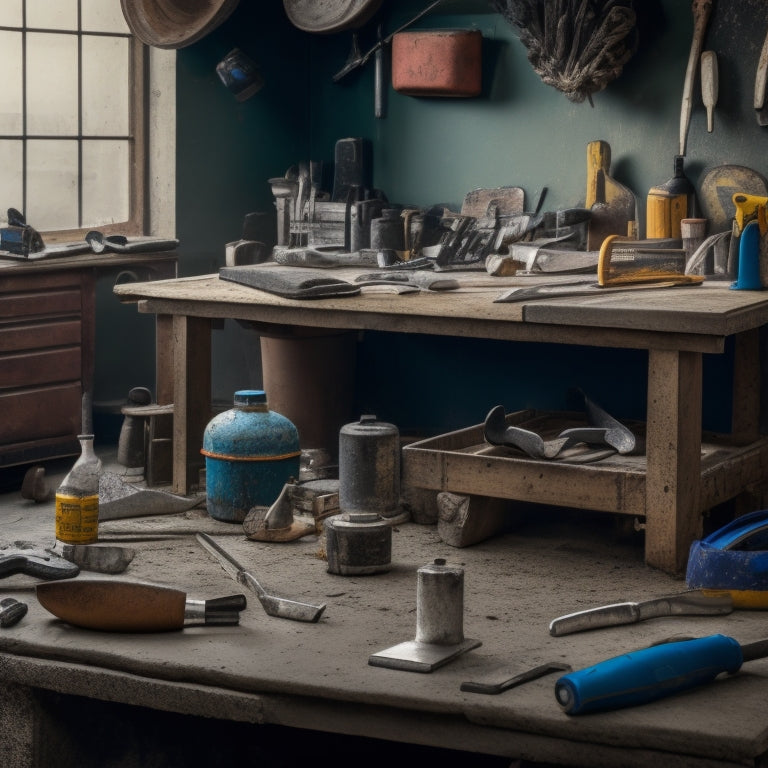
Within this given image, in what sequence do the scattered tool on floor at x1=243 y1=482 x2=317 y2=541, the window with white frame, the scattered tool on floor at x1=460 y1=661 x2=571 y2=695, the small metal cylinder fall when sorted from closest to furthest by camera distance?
1. the scattered tool on floor at x1=460 y1=661 x2=571 y2=695
2. the small metal cylinder
3. the scattered tool on floor at x1=243 y1=482 x2=317 y2=541
4. the window with white frame

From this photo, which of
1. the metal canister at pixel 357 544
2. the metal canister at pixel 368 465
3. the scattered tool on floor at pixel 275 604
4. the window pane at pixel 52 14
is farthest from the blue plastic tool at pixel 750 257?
the window pane at pixel 52 14

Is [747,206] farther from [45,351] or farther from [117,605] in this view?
[45,351]

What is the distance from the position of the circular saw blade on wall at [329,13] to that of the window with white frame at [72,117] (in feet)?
2.34

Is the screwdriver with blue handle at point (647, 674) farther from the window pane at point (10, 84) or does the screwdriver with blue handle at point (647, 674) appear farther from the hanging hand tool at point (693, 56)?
the window pane at point (10, 84)

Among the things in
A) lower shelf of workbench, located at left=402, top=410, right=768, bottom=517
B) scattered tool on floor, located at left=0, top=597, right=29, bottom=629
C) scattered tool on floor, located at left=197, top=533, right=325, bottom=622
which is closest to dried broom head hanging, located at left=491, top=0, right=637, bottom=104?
lower shelf of workbench, located at left=402, top=410, right=768, bottom=517

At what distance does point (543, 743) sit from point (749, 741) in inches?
17.4

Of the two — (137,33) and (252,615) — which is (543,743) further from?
(137,33)

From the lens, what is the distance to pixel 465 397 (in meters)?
6.03

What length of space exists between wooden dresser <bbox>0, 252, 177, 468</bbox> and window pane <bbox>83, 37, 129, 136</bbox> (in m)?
0.75

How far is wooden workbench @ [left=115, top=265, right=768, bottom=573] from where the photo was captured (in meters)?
4.01

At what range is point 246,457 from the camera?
4.65 meters

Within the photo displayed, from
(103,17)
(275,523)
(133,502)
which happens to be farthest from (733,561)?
(103,17)

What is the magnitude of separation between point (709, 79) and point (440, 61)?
118 cm

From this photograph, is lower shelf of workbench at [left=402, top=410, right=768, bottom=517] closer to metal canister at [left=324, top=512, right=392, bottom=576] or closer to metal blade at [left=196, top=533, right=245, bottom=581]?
metal canister at [left=324, top=512, right=392, bottom=576]
